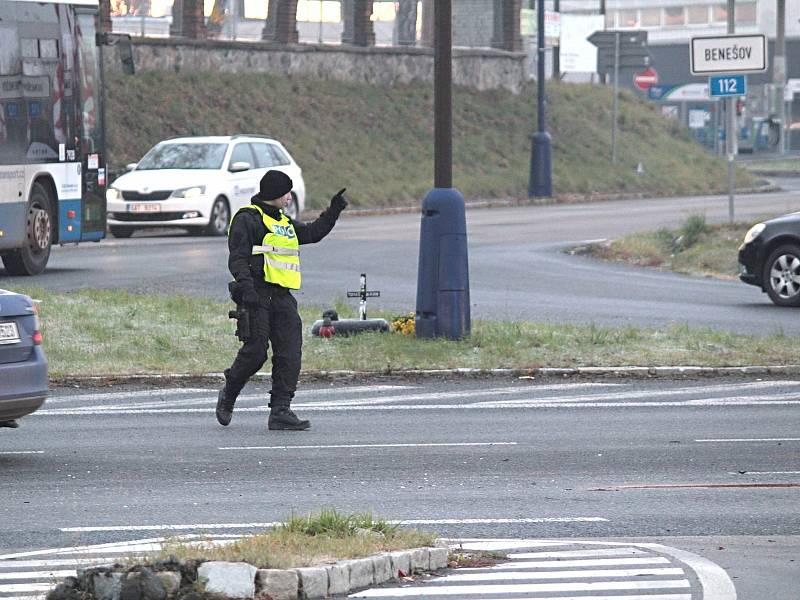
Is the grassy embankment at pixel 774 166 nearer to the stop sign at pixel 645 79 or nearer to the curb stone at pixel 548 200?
the stop sign at pixel 645 79

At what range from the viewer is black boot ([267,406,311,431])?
12.7 m

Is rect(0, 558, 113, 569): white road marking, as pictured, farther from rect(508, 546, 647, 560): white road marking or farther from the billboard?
the billboard

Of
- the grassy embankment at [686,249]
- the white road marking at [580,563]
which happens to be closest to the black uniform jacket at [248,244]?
the white road marking at [580,563]

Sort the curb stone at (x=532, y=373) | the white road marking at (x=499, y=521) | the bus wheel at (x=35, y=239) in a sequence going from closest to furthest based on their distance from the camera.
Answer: the white road marking at (x=499, y=521)
the curb stone at (x=532, y=373)
the bus wheel at (x=35, y=239)

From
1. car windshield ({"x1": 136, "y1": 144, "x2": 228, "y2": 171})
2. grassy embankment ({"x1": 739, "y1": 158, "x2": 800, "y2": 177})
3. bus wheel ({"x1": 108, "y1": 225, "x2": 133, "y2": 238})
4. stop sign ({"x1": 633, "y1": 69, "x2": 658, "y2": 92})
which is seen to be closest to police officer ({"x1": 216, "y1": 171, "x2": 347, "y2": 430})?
car windshield ({"x1": 136, "y1": 144, "x2": 228, "y2": 171})

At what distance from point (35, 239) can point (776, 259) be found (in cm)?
949

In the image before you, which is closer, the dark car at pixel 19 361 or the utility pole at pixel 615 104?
the dark car at pixel 19 361

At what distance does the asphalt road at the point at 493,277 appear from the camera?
68.3 ft

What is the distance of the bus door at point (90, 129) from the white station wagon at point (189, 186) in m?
5.34

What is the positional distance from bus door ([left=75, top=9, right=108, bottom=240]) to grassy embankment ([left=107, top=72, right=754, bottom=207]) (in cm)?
1402

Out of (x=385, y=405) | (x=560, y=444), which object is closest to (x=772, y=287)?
(x=385, y=405)

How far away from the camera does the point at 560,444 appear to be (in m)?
12.1

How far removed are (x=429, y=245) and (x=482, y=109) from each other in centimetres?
3816

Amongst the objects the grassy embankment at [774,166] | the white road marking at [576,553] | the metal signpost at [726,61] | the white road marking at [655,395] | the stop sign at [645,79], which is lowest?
the grassy embankment at [774,166]
